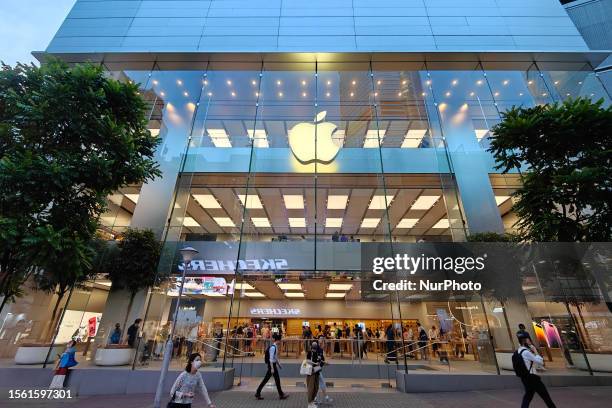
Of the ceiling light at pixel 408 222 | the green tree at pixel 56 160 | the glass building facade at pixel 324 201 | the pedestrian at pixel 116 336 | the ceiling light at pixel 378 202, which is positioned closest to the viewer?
the green tree at pixel 56 160

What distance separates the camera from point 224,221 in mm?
11406

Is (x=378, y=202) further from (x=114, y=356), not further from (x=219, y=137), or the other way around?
(x=114, y=356)

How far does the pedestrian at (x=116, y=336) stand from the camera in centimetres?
1020

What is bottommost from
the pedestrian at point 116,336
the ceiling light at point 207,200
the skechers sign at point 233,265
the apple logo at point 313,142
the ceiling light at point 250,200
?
the pedestrian at point 116,336

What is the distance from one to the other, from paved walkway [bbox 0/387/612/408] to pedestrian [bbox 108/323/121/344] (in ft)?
10.6

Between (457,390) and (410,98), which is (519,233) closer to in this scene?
(457,390)

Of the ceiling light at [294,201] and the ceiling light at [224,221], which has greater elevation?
the ceiling light at [294,201]

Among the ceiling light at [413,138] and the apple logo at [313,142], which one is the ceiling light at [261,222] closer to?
the apple logo at [313,142]

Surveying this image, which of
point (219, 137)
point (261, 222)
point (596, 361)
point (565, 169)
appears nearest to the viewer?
point (596, 361)

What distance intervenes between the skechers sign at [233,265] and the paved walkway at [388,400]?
385 cm

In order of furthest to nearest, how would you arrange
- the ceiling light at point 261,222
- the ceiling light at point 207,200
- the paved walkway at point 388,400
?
the ceiling light at point 207,200 → the ceiling light at point 261,222 → the paved walkway at point 388,400

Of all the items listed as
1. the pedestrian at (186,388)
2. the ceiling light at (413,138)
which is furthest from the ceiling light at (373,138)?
the pedestrian at (186,388)

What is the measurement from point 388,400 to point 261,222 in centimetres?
770

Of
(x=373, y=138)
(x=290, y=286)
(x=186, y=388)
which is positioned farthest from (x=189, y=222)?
(x=373, y=138)
